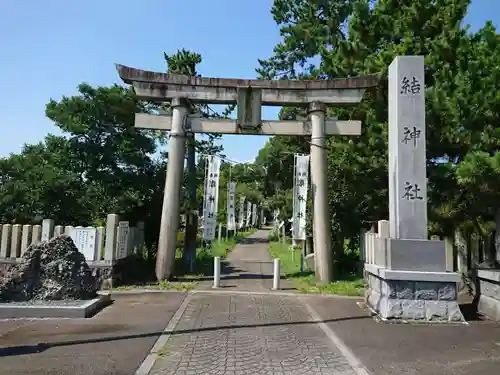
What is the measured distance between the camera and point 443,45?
11812mm

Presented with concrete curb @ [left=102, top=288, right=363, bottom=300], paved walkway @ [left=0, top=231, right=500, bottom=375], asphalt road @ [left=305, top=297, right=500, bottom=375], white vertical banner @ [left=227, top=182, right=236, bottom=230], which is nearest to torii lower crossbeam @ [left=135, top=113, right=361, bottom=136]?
concrete curb @ [left=102, top=288, right=363, bottom=300]

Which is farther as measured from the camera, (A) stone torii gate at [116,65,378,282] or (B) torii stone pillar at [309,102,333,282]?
(A) stone torii gate at [116,65,378,282]

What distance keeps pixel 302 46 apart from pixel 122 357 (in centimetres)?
1996

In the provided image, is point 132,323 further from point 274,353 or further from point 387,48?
point 387,48

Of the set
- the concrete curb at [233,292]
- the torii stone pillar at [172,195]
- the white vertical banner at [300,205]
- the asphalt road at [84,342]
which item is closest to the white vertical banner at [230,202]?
the white vertical banner at [300,205]

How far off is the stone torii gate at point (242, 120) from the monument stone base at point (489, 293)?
4.78 meters

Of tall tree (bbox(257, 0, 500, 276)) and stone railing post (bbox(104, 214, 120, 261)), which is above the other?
tall tree (bbox(257, 0, 500, 276))

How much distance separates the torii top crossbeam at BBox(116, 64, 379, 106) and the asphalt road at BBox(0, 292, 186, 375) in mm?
7066

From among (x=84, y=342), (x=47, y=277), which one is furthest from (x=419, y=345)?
(x=47, y=277)

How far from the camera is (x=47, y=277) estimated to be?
935cm

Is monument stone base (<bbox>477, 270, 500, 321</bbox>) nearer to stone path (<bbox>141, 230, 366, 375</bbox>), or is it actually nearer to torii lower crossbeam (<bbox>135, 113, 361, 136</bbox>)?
stone path (<bbox>141, 230, 366, 375</bbox>)

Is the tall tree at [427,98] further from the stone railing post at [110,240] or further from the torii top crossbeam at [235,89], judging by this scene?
the stone railing post at [110,240]

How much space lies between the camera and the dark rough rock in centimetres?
919

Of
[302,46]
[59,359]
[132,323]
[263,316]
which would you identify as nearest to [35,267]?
[132,323]
